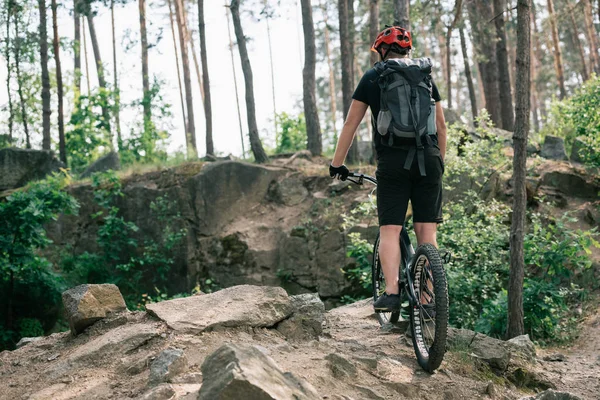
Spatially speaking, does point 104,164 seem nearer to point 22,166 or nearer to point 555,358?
point 22,166

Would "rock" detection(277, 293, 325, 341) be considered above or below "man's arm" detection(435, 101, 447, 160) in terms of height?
below

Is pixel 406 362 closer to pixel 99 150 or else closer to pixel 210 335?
pixel 210 335

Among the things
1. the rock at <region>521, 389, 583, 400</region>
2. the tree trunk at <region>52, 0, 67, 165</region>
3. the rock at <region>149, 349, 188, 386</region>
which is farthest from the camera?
the tree trunk at <region>52, 0, 67, 165</region>

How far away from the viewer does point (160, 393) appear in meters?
3.62

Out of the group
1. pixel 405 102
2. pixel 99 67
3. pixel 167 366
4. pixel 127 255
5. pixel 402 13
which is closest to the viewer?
pixel 167 366

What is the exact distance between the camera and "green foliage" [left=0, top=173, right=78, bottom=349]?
11961 mm

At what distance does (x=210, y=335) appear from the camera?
4.74 meters

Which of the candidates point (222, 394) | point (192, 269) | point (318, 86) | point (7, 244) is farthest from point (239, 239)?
point (318, 86)

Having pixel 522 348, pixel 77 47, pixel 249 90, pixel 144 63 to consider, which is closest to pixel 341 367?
pixel 522 348

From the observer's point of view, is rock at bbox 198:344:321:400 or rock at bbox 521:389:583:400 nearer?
rock at bbox 198:344:321:400

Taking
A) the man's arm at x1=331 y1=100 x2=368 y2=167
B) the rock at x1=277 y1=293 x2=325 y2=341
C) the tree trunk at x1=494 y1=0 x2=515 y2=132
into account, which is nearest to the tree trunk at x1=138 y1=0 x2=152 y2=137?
the tree trunk at x1=494 y1=0 x2=515 y2=132

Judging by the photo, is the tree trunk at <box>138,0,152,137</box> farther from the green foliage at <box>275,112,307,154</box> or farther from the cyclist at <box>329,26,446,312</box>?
the cyclist at <box>329,26,446,312</box>

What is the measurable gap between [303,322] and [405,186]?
4.92ft

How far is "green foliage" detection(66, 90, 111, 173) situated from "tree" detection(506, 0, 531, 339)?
15.1 metres
